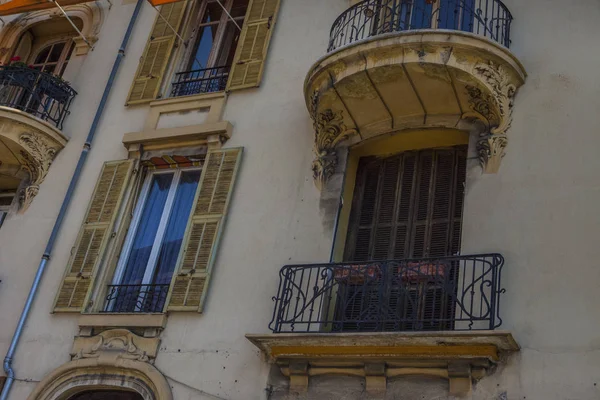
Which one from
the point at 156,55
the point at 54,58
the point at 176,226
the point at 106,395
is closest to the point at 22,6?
the point at 54,58

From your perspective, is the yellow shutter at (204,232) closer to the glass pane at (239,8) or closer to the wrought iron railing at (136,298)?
the wrought iron railing at (136,298)

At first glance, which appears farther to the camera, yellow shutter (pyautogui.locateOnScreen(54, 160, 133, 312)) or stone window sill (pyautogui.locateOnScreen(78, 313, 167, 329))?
yellow shutter (pyautogui.locateOnScreen(54, 160, 133, 312))

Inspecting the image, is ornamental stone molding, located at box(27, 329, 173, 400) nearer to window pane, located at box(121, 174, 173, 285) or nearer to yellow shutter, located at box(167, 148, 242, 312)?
yellow shutter, located at box(167, 148, 242, 312)

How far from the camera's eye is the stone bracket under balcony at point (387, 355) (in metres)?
7.49

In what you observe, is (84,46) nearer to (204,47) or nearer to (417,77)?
(204,47)

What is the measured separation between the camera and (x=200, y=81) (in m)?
11.7

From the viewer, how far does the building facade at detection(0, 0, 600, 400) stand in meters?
7.95

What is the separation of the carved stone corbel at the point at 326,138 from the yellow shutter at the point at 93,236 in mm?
2824

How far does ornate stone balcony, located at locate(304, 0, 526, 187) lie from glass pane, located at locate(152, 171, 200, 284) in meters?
1.95

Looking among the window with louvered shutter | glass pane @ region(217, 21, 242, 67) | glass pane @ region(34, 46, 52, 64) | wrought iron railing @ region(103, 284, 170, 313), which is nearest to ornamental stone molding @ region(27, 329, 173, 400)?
wrought iron railing @ region(103, 284, 170, 313)

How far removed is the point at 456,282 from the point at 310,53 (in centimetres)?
422

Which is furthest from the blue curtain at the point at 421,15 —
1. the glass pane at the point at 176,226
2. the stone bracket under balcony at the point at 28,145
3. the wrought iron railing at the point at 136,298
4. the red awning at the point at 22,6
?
the red awning at the point at 22,6

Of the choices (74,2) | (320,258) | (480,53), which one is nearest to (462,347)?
(320,258)

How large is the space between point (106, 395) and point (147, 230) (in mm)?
2260
